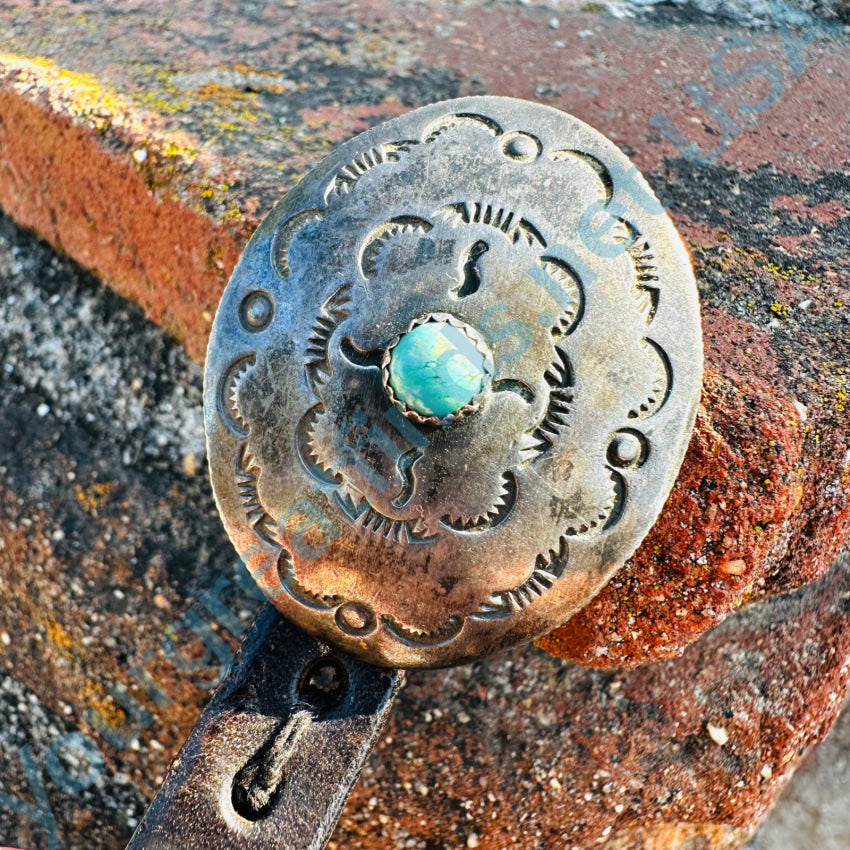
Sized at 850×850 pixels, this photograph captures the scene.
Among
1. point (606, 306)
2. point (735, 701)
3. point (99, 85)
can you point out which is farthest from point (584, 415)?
point (99, 85)

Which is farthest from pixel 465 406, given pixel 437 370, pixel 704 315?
pixel 704 315

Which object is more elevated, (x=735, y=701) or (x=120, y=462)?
(x=120, y=462)

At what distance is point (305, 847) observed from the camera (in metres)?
1.08

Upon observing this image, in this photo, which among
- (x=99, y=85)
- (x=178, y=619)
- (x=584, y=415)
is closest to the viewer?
(x=584, y=415)

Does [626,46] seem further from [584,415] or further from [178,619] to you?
[178,619]

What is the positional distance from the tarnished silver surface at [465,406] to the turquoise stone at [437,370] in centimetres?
2

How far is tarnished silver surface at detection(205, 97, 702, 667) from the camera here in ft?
3.39

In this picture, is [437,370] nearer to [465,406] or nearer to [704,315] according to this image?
[465,406]

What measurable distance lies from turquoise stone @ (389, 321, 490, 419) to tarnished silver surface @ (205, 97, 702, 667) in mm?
17

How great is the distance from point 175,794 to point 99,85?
1.51 meters

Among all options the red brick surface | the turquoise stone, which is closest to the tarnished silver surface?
the turquoise stone

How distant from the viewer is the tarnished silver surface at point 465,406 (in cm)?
103

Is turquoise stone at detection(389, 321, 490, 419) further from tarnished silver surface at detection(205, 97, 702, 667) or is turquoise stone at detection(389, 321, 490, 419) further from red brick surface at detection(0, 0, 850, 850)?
red brick surface at detection(0, 0, 850, 850)

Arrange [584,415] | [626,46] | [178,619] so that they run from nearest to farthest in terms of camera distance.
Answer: [584,415]
[178,619]
[626,46]
